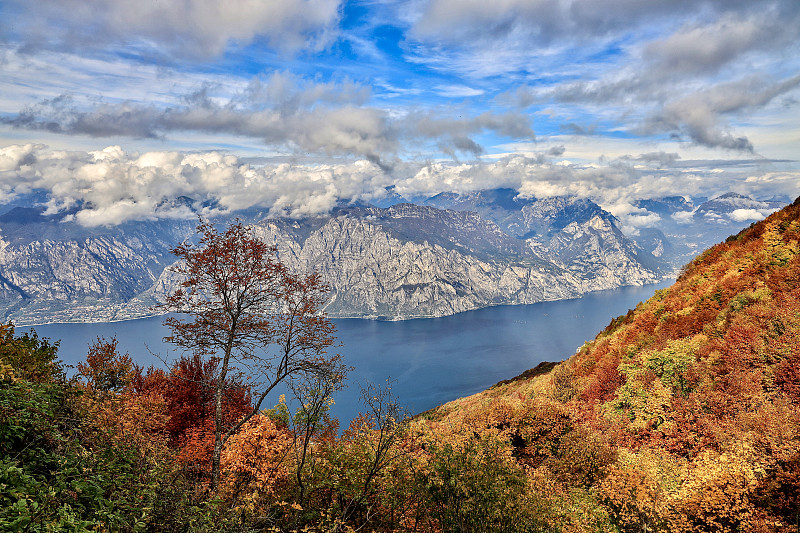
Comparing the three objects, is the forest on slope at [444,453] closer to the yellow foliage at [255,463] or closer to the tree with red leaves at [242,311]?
the yellow foliage at [255,463]

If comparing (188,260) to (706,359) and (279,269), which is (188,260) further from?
(706,359)

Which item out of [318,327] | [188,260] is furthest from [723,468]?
[188,260]

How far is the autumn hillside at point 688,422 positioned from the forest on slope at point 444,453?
156mm

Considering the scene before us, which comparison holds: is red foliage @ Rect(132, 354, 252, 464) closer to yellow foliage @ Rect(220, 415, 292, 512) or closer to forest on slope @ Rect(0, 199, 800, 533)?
forest on slope @ Rect(0, 199, 800, 533)

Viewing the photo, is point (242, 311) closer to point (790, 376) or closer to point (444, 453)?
point (444, 453)

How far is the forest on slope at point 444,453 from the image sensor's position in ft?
39.5

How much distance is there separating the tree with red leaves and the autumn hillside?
14.1 metres

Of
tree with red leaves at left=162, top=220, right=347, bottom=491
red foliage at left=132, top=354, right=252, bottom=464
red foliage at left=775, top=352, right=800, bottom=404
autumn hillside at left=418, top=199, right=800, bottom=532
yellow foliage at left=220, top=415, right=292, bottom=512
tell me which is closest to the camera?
tree with red leaves at left=162, top=220, right=347, bottom=491

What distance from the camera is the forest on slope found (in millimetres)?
12055

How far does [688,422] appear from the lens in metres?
31.2

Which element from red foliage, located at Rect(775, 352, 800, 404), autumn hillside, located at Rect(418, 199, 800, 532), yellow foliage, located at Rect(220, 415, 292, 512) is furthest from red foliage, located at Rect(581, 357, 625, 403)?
yellow foliage, located at Rect(220, 415, 292, 512)

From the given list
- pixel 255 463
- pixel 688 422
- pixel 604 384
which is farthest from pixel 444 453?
pixel 604 384

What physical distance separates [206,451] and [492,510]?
Answer: 22.6 meters

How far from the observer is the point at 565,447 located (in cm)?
3272
